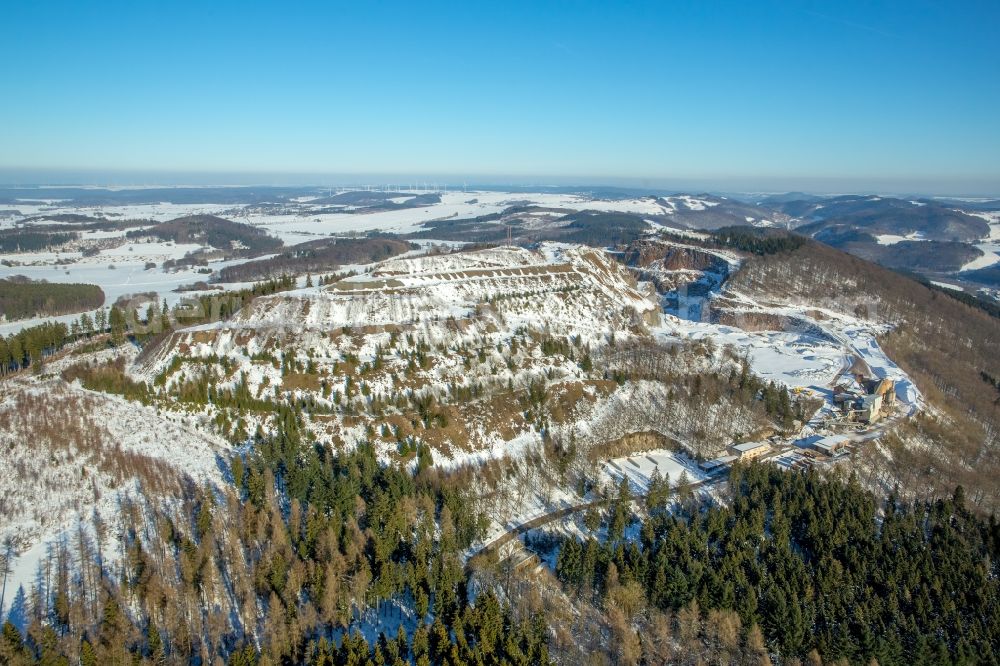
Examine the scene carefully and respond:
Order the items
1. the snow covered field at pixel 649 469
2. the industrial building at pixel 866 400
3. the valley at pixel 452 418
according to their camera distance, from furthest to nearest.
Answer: the industrial building at pixel 866 400 → the snow covered field at pixel 649 469 → the valley at pixel 452 418

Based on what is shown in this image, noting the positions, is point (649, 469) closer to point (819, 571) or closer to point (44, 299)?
point (819, 571)

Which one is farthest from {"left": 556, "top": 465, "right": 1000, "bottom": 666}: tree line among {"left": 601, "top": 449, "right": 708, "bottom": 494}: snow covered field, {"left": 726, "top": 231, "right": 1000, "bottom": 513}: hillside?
{"left": 726, "top": 231, "right": 1000, "bottom": 513}: hillside

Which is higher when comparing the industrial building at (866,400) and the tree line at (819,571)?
the industrial building at (866,400)

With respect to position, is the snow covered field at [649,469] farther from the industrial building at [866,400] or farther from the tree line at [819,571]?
the industrial building at [866,400]

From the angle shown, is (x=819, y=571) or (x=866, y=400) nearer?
(x=819, y=571)

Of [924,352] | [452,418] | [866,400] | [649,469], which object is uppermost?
[452,418]

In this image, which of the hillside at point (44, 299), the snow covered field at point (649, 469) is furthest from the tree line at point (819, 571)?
the hillside at point (44, 299)

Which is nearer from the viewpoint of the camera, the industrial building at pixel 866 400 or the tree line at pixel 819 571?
the tree line at pixel 819 571

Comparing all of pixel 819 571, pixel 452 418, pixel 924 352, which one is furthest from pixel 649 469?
pixel 924 352

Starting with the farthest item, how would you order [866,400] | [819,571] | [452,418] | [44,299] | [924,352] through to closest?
[44,299], [924,352], [866,400], [452,418], [819,571]

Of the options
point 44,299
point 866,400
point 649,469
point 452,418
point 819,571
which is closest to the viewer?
point 819,571

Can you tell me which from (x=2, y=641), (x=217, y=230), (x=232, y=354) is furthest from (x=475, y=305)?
(x=217, y=230)
